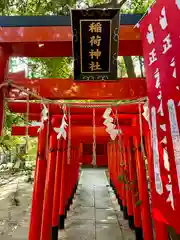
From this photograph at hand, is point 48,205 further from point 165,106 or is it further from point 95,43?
point 165,106

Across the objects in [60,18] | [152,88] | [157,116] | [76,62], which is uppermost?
[60,18]

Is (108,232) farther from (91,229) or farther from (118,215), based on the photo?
(118,215)

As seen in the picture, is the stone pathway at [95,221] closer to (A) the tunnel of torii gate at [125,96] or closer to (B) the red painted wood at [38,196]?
(A) the tunnel of torii gate at [125,96]

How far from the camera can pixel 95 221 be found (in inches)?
241

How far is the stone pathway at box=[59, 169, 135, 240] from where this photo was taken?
17.0 feet

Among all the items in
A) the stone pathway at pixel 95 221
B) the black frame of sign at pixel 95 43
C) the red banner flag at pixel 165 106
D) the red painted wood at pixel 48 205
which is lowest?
the stone pathway at pixel 95 221

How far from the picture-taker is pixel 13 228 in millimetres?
5578

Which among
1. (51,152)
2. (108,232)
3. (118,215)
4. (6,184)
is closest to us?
(51,152)

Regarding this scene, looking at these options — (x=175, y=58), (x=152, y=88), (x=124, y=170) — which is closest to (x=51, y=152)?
(x=124, y=170)

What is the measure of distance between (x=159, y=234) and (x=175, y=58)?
2.15 meters

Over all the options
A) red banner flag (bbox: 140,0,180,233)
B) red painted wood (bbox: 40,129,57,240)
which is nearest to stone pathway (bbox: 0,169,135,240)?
red painted wood (bbox: 40,129,57,240)

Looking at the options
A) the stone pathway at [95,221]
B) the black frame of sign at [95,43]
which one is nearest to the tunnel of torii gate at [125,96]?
the black frame of sign at [95,43]

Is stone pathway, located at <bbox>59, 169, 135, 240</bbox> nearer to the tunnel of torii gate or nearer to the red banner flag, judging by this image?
the tunnel of torii gate

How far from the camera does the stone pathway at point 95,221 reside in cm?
518
